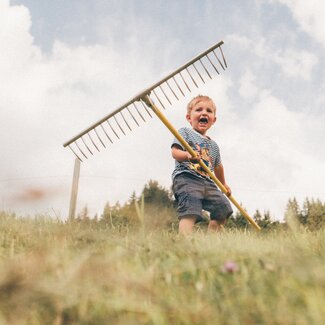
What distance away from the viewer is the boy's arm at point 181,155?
452 cm

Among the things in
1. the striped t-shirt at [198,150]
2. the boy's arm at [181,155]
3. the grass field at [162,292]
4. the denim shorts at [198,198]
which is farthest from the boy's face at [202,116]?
the grass field at [162,292]

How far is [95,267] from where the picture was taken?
1.21 metres

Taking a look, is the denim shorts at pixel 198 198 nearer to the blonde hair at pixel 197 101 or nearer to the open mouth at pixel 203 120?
the open mouth at pixel 203 120

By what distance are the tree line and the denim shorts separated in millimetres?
258

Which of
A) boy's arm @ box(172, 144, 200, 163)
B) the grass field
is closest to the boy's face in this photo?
boy's arm @ box(172, 144, 200, 163)

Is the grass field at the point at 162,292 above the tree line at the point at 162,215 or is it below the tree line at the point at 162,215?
below

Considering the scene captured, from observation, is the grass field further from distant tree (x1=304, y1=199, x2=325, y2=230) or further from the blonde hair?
distant tree (x1=304, y1=199, x2=325, y2=230)

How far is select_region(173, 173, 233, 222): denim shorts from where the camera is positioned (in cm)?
453

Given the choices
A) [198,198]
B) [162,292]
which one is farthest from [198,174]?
[162,292]

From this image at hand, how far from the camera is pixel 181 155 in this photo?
4633mm

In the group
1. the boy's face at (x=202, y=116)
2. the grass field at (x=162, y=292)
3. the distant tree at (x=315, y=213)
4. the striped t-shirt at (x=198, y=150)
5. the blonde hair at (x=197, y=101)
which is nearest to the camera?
the grass field at (x=162, y=292)

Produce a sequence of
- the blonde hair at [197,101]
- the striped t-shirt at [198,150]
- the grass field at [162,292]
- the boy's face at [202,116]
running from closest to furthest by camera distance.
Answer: the grass field at [162,292] < the striped t-shirt at [198,150] < the boy's face at [202,116] < the blonde hair at [197,101]

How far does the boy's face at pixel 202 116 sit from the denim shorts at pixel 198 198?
0.77 m

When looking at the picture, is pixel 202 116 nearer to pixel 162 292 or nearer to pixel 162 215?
pixel 162 215
